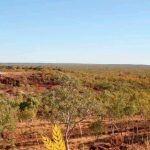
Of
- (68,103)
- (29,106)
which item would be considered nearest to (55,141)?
(68,103)

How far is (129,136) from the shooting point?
35312 mm

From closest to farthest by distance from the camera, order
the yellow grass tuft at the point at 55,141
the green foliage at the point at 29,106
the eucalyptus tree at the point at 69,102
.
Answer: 1. the yellow grass tuft at the point at 55,141
2. the eucalyptus tree at the point at 69,102
3. the green foliage at the point at 29,106

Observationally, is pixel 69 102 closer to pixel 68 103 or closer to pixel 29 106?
pixel 68 103

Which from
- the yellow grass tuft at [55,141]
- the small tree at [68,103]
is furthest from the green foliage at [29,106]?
the yellow grass tuft at [55,141]

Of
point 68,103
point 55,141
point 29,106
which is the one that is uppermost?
point 55,141

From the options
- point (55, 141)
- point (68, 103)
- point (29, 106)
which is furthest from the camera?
point (29, 106)

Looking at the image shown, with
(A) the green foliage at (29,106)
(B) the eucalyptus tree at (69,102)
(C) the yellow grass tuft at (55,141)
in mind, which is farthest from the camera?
(A) the green foliage at (29,106)

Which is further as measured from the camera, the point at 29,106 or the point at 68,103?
the point at 29,106

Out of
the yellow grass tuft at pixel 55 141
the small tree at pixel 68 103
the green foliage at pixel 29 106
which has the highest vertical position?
the yellow grass tuft at pixel 55 141

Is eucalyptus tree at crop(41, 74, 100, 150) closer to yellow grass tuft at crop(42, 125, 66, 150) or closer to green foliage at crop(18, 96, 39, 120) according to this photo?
green foliage at crop(18, 96, 39, 120)

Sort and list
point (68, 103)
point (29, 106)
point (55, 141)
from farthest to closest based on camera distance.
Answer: point (29, 106)
point (68, 103)
point (55, 141)

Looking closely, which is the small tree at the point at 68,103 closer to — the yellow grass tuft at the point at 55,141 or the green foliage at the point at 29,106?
the green foliage at the point at 29,106

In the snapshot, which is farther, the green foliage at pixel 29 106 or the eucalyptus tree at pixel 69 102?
the green foliage at pixel 29 106

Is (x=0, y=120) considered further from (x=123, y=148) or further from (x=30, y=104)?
(x=30, y=104)
